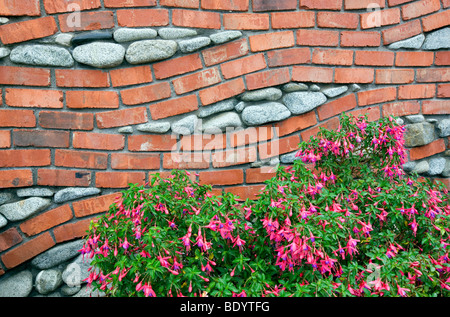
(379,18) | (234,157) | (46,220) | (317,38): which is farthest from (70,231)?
(379,18)

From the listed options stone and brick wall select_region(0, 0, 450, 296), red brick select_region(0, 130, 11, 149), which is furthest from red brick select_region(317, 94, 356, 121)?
red brick select_region(0, 130, 11, 149)

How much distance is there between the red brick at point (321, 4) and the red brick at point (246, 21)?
23cm

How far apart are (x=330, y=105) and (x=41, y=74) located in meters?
1.60

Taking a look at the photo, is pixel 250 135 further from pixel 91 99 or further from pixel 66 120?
pixel 66 120

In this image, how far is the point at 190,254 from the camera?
1478 millimetres

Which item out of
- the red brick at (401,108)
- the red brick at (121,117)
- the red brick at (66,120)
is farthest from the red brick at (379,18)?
the red brick at (66,120)

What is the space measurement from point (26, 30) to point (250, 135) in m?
1.28

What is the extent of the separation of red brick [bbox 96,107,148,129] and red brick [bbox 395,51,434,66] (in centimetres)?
155

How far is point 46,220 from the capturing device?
2.00 metres

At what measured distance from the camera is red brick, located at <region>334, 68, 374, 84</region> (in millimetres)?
2227

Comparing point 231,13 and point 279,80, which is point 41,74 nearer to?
point 231,13

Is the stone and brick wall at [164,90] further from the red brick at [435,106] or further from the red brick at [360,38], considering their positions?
the red brick at [435,106]

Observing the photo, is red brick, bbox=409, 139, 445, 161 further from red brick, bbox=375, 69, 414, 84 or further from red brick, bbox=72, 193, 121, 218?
red brick, bbox=72, 193, 121, 218

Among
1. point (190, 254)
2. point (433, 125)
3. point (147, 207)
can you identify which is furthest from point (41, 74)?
point (433, 125)
